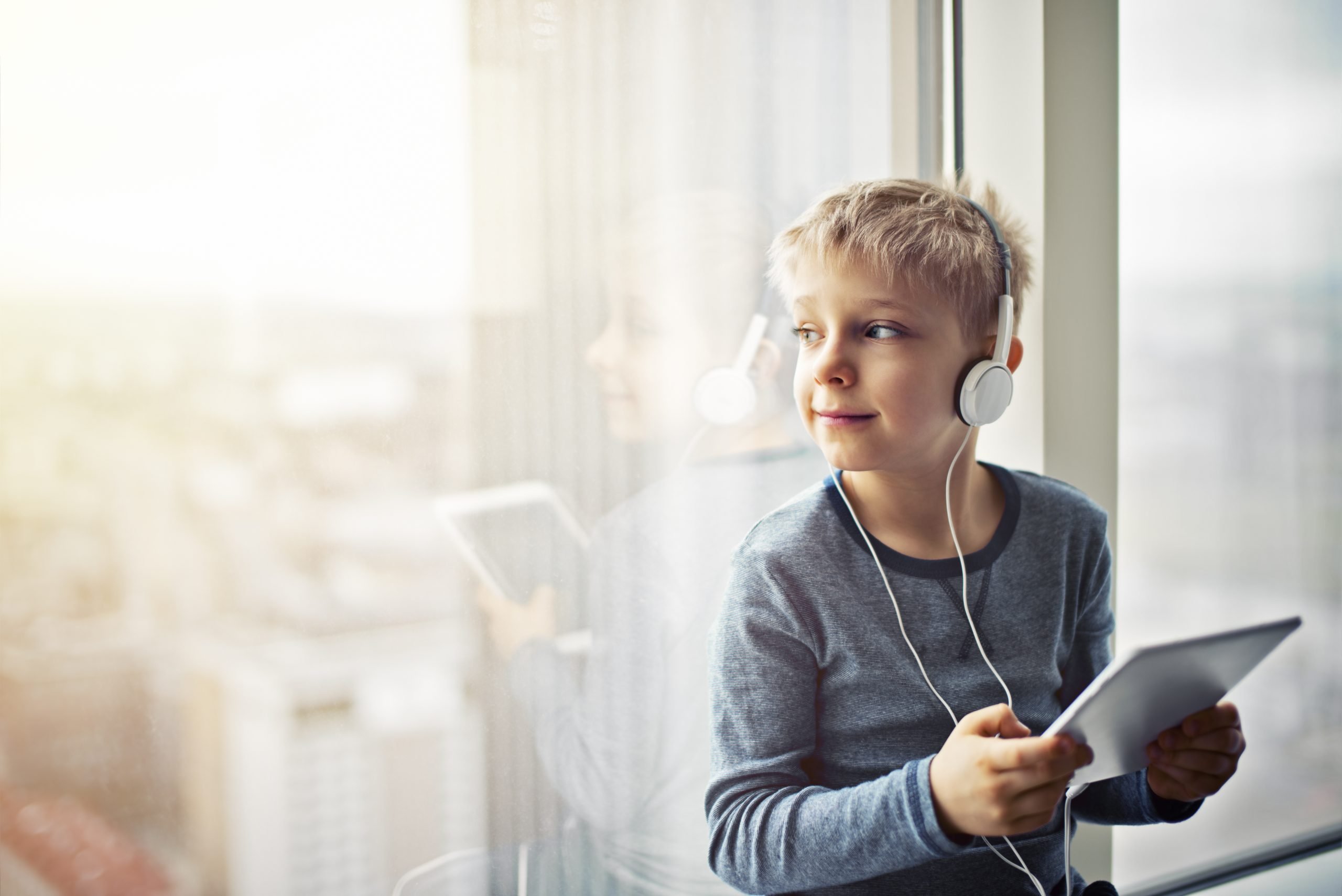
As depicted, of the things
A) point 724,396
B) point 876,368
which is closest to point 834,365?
point 876,368

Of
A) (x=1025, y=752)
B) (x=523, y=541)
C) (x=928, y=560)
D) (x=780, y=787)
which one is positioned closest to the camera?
(x=1025, y=752)

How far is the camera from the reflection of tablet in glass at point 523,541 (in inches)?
36.5

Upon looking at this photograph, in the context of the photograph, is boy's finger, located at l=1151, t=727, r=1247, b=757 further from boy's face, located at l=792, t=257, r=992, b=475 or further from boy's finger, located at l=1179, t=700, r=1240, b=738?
boy's face, located at l=792, t=257, r=992, b=475

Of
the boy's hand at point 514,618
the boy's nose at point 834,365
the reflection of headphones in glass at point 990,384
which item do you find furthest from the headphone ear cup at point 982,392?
the boy's hand at point 514,618

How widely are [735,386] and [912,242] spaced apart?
1.09 ft

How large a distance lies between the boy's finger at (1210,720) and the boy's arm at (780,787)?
0.82ft

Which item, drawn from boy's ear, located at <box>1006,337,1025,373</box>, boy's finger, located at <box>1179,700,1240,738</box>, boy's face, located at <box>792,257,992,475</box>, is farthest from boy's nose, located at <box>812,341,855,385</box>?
boy's finger, located at <box>1179,700,1240,738</box>

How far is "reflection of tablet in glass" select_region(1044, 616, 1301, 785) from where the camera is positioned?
615 mm

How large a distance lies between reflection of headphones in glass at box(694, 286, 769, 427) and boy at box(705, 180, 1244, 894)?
0.19m

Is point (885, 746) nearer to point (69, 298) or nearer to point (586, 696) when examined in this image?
point (586, 696)

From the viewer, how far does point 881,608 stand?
0.82 metres

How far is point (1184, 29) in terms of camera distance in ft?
4.53

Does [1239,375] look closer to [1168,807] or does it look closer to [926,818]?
[1168,807]

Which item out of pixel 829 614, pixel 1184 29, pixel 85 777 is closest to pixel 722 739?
pixel 829 614
